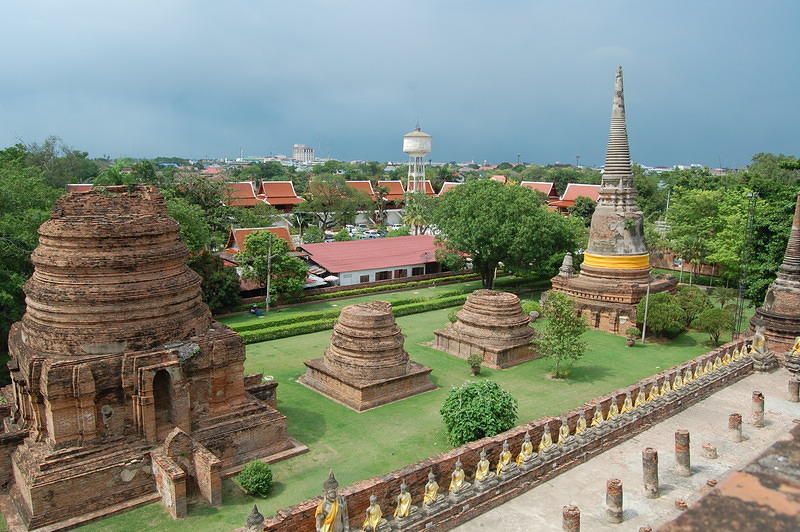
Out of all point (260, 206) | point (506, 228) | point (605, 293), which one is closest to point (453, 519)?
point (605, 293)

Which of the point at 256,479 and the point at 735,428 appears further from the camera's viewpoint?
the point at 735,428

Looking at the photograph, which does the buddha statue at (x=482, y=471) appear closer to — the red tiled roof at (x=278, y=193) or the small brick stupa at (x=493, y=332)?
the small brick stupa at (x=493, y=332)

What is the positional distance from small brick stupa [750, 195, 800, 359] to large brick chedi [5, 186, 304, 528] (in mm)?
18741

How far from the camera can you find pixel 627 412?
16750 millimetres

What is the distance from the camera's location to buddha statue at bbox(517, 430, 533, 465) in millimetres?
13906

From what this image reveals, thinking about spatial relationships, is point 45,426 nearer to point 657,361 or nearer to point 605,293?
point 657,361

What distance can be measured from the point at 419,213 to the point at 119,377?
39597 millimetres

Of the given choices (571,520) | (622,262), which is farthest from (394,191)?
(571,520)

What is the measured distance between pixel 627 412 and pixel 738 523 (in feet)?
50.3

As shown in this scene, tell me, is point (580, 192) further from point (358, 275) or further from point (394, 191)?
point (358, 275)

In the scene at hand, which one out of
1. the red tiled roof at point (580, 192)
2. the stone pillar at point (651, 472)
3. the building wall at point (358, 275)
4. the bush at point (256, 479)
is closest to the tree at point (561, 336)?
the stone pillar at point (651, 472)

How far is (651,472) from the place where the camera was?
43.1ft

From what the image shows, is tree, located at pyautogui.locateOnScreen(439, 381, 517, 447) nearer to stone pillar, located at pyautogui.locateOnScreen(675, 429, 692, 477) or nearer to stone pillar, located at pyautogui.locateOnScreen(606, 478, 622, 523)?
stone pillar, located at pyautogui.locateOnScreen(606, 478, 622, 523)

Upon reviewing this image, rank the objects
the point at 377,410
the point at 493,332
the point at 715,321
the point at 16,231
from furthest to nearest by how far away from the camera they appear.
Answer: the point at 715,321 < the point at 493,332 < the point at 16,231 < the point at 377,410
